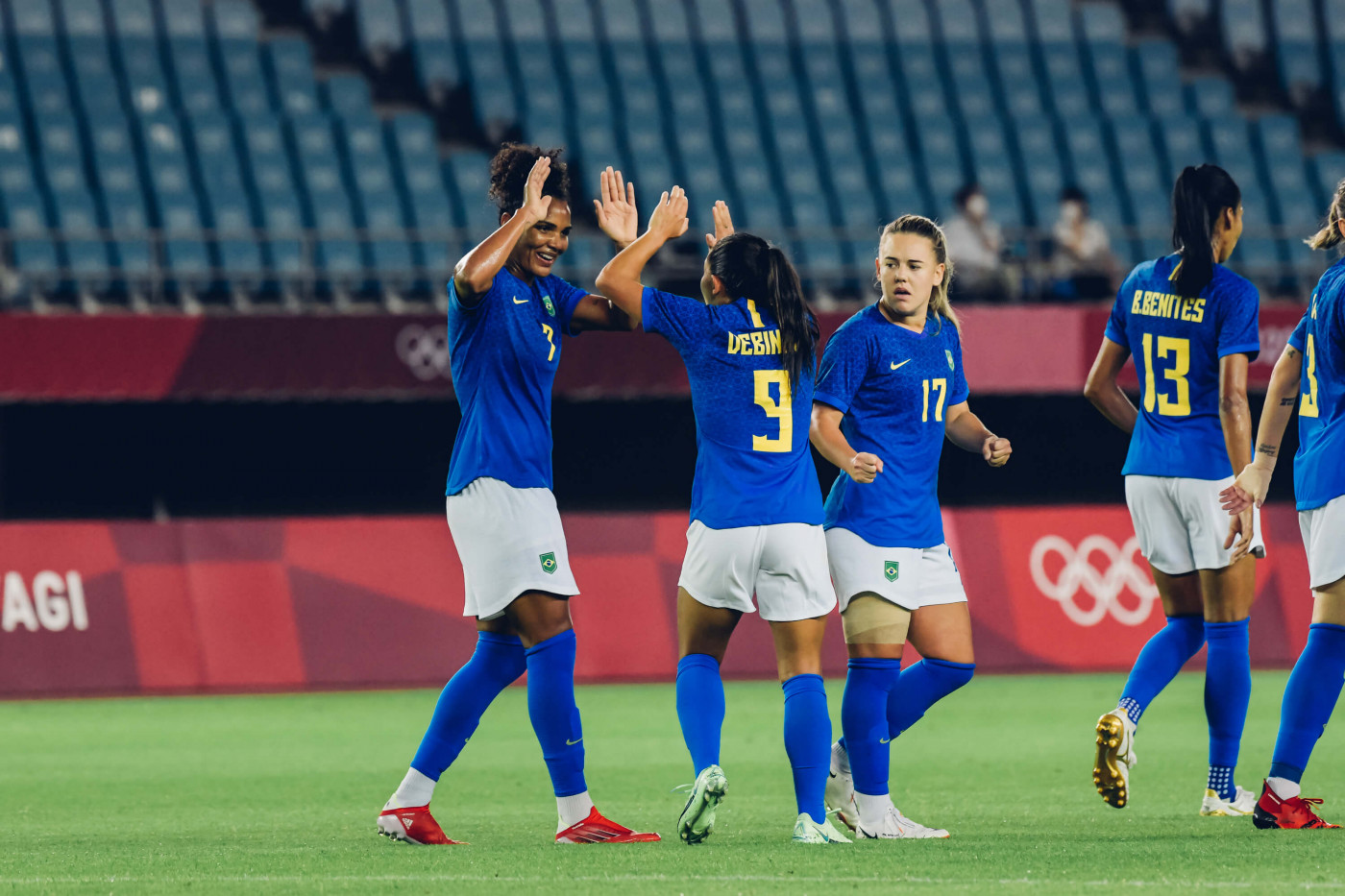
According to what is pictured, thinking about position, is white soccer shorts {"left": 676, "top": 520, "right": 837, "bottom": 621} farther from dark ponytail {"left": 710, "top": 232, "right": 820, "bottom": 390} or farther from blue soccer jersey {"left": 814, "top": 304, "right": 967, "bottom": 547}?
dark ponytail {"left": 710, "top": 232, "right": 820, "bottom": 390}

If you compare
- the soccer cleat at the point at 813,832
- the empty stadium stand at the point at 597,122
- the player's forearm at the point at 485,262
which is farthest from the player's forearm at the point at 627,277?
the empty stadium stand at the point at 597,122

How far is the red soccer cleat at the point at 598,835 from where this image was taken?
6.04 metres

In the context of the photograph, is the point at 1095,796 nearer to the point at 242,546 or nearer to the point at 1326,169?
the point at 242,546

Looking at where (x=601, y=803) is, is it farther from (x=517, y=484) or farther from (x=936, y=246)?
(x=936, y=246)

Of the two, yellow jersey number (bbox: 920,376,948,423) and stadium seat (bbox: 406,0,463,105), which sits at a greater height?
stadium seat (bbox: 406,0,463,105)

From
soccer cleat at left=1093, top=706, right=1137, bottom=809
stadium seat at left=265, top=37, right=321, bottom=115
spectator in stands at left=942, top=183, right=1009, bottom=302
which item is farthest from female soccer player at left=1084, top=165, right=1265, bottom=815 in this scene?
stadium seat at left=265, top=37, right=321, bottom=115

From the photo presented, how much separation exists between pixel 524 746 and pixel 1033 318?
24.7 ft

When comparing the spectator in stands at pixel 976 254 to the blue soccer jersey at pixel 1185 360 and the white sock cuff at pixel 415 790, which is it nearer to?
the blue soccer jersey at pixel 1185 360

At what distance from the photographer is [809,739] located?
5.79 metres

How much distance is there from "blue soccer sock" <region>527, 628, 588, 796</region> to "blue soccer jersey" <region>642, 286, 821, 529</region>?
642 millimetres

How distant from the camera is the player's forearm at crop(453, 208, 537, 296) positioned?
19.3 feet

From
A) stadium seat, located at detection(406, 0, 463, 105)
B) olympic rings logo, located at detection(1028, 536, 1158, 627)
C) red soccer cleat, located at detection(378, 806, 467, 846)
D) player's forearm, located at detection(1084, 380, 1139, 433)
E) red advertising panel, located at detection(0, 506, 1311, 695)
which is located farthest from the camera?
stadium seat, located at detection(406, 0, 463, 105)

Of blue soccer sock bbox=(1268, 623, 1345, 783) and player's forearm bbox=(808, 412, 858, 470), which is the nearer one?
player's forearm bbox=(808, 412, 858, 470)

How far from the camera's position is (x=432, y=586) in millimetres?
13656
